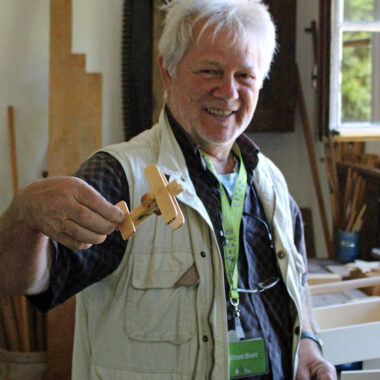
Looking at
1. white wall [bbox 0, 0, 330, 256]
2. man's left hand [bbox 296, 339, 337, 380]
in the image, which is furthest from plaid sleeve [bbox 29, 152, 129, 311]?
white wall [bbox 0, 0, 330, 256]

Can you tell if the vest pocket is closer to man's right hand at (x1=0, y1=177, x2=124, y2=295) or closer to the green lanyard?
the green lanyard

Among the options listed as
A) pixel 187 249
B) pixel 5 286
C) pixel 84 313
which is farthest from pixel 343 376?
pixel 5 286

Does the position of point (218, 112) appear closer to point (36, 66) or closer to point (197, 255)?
point (197, 255)

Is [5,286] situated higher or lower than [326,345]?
higher

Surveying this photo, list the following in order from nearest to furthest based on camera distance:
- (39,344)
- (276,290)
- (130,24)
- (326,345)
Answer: (276,290)
(326,345)
(39,344)
(130,24)

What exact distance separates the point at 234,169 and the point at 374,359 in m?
0.78

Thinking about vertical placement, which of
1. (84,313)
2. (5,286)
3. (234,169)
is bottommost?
(84,313)

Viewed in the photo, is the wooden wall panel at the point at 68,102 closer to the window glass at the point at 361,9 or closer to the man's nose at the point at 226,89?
the man's nose at the point at 226,89

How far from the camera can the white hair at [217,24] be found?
1595mm

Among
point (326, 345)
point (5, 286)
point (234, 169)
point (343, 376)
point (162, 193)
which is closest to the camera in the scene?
point (162, 193)

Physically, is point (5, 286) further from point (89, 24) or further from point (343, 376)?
point (89, 24)

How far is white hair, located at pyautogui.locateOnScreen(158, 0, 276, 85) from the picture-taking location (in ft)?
5.23

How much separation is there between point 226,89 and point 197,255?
0.45 meters

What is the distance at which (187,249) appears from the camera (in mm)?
1467
